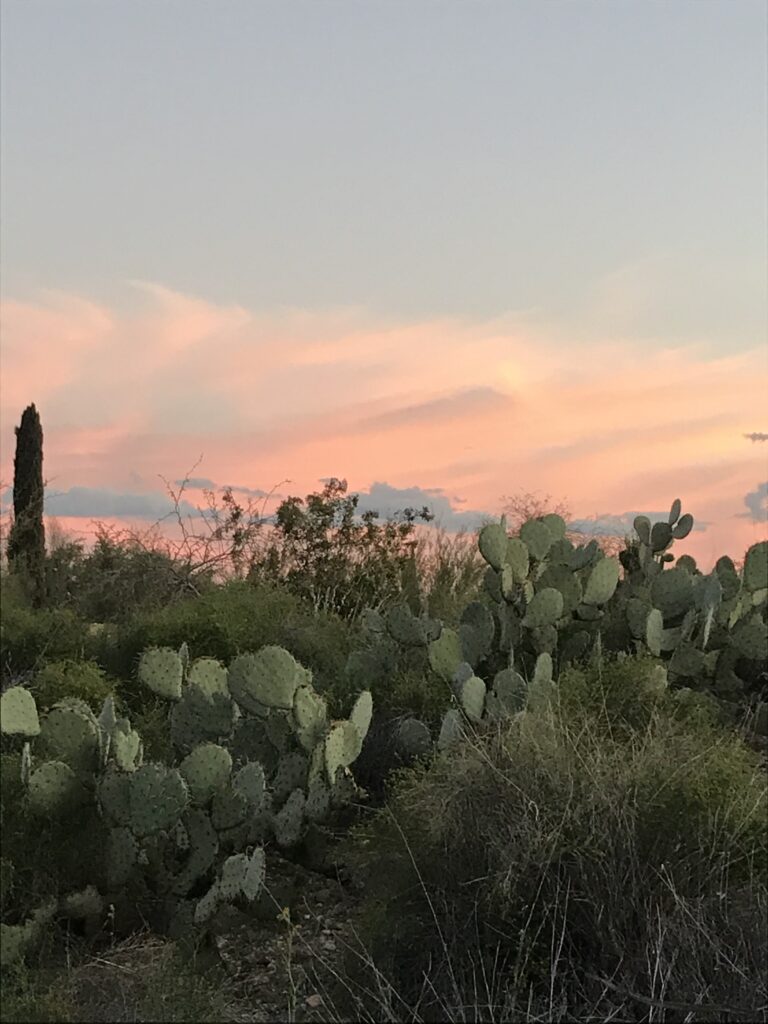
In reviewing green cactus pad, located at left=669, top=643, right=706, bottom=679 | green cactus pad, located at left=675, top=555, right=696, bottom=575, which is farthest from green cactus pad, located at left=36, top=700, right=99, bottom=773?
green cactus pad, located at left=675, top=555, right=696, bottom=575

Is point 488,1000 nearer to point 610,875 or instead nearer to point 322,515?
point 610,875

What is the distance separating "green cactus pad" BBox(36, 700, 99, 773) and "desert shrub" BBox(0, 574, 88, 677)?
4448 millimetres

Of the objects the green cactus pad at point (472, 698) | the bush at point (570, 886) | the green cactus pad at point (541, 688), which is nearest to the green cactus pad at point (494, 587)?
the green cactus pad at point (541, 688)

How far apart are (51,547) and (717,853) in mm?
11298

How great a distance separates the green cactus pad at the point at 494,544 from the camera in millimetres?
7188

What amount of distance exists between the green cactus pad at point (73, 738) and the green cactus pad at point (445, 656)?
7.46 feet

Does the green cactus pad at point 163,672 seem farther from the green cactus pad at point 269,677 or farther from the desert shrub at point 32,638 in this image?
the desert shrub at point 32,638

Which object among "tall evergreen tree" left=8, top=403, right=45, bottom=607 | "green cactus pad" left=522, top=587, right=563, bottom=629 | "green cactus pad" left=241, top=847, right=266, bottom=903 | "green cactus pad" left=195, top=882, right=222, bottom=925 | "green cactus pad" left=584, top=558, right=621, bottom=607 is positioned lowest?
"green cactus pad" left=195, top=882, right=222, bottom=925

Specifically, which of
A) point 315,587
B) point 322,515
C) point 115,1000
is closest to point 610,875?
point 115,1000

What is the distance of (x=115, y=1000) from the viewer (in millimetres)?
4082

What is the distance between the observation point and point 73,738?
4965 millimetres

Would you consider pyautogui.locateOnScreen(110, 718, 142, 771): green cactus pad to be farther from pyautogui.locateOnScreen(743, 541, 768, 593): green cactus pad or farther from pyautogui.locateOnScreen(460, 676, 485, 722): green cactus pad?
pyautogui.locateOnScreen(743, 541, 768, 593): green cactus pad

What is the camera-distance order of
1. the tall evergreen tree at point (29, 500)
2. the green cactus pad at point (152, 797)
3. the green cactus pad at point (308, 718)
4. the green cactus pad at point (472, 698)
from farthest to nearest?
the tall evergreen tree at point (29, 500)
the green cactus pad at point (472, 698)
the green cactus pad at point (308, 718)
the green cactus pad at point (152, 797)

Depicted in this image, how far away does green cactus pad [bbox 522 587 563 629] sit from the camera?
279 inches
